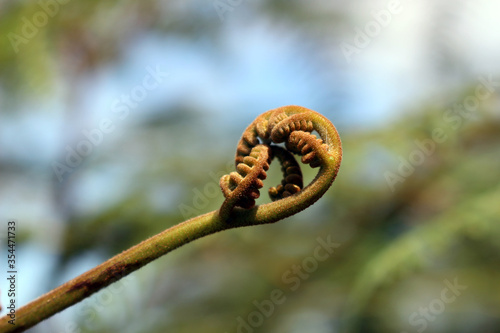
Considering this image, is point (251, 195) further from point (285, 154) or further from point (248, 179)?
point (285, 154)

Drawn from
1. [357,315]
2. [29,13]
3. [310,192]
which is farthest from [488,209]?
[29,13]

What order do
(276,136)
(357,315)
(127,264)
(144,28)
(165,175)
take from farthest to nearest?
1. (144,28)
2. (165,175)
3. (357,315)
4. (276,136)
5. (127,264)

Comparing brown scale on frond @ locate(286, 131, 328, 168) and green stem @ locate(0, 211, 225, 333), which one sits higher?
brown scale on frond @ locate(286, 131, 328, 168)

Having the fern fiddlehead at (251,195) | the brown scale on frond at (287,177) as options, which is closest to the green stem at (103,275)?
the fern fiddlehead at (251,195)

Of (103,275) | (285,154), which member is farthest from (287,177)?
(103,275)

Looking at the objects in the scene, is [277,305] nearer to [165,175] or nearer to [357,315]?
[357,315]

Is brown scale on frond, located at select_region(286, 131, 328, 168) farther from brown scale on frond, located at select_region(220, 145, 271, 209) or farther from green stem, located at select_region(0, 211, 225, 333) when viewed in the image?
green stem, located at select_region(0, 211, 225, 333)

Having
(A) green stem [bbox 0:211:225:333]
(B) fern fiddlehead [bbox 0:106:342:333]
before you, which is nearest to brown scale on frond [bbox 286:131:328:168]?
(B) fern fiddlehead [bbox 0:106:342:333]

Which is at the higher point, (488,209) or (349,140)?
(349,140)

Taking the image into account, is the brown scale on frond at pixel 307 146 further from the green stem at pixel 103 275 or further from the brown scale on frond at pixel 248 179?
A: the green stem at pixel 103 275
